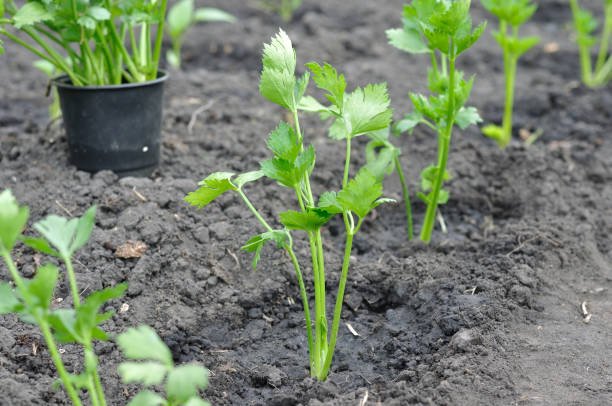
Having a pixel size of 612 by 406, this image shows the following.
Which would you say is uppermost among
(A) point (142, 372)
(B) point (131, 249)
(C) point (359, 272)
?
(A) point (142, 372)

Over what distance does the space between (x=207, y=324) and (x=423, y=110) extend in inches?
40.1

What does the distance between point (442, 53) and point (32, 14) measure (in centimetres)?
138

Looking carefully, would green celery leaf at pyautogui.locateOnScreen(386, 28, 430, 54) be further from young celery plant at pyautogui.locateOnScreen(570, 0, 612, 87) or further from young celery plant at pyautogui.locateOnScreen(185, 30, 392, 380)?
young celery plant at pyautogui.locateOnScreen(570, 0, 612, 87)

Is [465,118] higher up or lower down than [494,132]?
higher up

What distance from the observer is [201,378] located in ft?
3.60

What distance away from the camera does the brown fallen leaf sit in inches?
81.9

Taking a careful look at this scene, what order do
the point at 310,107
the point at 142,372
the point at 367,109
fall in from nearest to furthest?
the point at 142,372 → the point at 367,109 → the point at 310,107

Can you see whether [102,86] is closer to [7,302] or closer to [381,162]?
[381,162]

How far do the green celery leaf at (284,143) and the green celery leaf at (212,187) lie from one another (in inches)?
6.1

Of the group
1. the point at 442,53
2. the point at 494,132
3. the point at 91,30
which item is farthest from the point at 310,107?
the point at 494,132

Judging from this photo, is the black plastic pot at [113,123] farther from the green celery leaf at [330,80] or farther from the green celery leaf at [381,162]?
the green celery leaf at [330,80]

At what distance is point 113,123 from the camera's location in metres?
2.43

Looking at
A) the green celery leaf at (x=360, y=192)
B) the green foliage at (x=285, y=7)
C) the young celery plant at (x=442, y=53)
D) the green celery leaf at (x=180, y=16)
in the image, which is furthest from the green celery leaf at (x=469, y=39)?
the green foliage at (x=285, y=7)

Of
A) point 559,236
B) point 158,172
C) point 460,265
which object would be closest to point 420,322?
point 460,265
